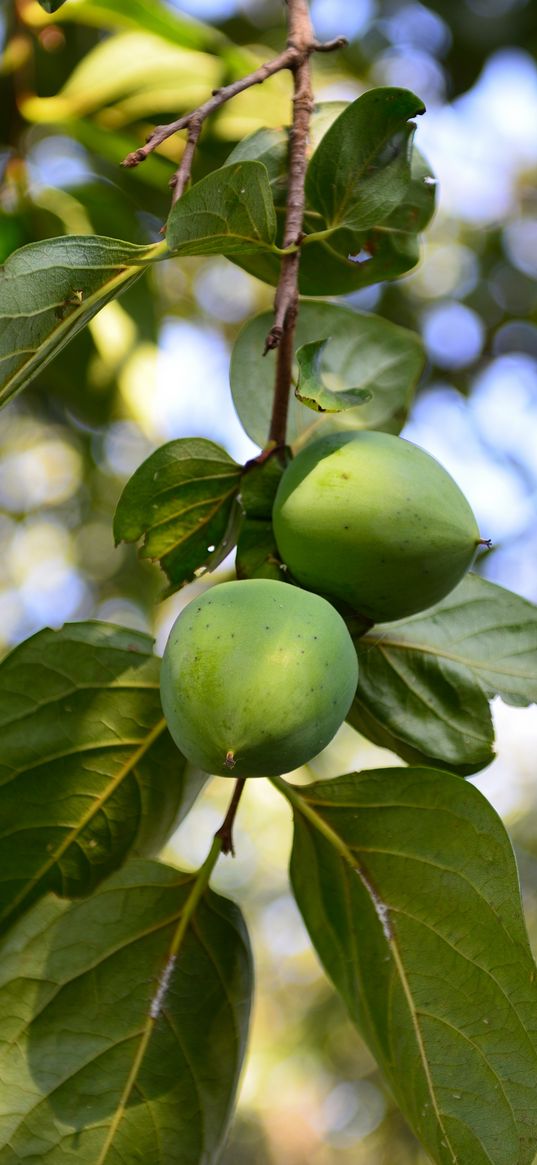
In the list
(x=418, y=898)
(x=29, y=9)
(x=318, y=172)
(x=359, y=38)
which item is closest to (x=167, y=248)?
(x=318, y=172)

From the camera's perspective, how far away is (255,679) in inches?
36.0

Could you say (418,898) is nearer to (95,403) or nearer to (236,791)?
(236,791)

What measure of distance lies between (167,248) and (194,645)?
0.39 metres

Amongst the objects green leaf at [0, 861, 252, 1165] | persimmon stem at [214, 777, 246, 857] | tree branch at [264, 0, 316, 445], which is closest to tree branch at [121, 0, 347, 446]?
tree branch at [264, 0, 316, 445]

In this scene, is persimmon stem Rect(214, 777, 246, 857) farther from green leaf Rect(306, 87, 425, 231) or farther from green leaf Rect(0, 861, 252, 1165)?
green leaf Rect(306, 87, 425, 231)

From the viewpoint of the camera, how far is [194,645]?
954 millimetres

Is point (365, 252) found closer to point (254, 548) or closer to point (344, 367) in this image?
point (344, 367)

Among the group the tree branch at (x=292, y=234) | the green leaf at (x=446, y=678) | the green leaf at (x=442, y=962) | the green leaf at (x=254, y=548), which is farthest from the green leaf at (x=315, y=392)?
the green leaf at (x=442, y=962)

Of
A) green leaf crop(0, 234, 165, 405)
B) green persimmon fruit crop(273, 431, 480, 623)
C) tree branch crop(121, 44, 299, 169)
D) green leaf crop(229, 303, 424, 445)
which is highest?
tree branch crop(121, 44, 299, 169)

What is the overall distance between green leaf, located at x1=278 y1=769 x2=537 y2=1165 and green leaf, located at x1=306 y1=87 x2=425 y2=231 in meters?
0.64

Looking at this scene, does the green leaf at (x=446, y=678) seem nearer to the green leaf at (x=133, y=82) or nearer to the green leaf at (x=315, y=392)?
the green leaf at (x=315, y=392)

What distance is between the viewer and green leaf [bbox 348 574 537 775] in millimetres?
1256

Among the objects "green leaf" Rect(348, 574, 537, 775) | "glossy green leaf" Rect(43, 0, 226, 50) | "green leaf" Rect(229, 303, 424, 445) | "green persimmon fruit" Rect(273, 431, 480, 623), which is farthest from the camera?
"glossy green leaf" Rect(43, 0, 226, 50)

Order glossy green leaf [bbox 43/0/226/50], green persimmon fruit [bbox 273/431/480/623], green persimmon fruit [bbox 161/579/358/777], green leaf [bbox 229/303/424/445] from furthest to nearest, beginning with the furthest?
1. glossy green leaf [bbox 43/0/226/50]
2. green leaf [bbox 229/303/424/445]
3. green persimmon fruit [bbox 273/431/480/623]
4. green persimmon fruit [bbox 161/579/358/777]
